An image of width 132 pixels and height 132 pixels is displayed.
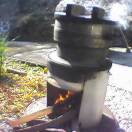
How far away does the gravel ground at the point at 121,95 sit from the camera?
588 centimetres

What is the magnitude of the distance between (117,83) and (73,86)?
319 cm

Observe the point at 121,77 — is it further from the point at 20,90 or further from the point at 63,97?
the point at 63,97

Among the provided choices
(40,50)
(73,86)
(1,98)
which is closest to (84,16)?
(73,86)

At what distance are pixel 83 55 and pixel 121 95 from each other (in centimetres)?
258

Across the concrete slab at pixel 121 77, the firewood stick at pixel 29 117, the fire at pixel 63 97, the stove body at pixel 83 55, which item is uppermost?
the stove body at pixel 83 55

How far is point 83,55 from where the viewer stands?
4.61 metres

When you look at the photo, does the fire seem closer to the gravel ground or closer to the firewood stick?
the firewood stick

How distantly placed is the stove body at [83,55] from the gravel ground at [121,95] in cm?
104

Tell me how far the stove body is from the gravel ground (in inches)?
41.0

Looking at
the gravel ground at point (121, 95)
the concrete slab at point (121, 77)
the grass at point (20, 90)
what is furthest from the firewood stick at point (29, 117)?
the concrete slab at point (121, 77)

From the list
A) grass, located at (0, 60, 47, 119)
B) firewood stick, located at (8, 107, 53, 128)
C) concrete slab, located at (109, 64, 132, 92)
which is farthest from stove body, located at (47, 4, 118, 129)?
concrete slab, located at (109, 64, 132, 92)

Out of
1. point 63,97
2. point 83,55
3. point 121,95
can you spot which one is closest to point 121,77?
point 121,95

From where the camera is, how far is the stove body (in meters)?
4.55

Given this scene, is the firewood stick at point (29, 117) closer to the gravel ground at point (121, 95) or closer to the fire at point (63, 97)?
the fire at point (63, 97)
